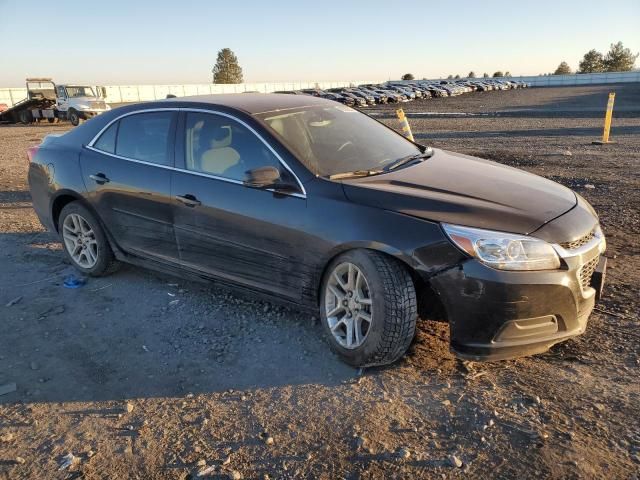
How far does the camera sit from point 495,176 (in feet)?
12.4

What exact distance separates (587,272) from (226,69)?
308ft

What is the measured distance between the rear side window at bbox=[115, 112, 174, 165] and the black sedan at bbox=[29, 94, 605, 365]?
1 cm

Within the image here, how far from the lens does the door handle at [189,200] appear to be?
12.8 feet

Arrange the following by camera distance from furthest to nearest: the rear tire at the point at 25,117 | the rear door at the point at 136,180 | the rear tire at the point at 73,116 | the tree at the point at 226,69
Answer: the tree at the point at 226,69 → the rear tire at the point at 25,117 → the rear tire at the point at 73,116 → the rear door at the point at 136,180

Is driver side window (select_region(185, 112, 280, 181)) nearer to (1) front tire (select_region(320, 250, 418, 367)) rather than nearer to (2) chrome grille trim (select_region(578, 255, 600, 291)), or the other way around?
(1) front tire (select_region(320, 250, 418, 367))

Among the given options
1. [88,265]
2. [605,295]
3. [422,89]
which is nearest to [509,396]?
[605,295]

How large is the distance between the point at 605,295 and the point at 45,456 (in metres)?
4.14

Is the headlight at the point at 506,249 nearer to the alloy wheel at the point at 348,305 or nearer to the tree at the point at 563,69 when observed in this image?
the alloy wheel at the point at 348,305

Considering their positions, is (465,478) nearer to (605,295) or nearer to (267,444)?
(267,444)

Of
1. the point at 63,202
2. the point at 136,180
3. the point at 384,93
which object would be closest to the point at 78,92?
the point at 63,202

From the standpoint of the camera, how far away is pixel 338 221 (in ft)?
10.6

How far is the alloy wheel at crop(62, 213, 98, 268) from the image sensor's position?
16.1ft

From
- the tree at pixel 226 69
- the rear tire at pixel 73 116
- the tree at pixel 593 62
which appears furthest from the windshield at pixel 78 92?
the tree at pixel 593 62

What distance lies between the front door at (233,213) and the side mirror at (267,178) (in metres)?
0.06
